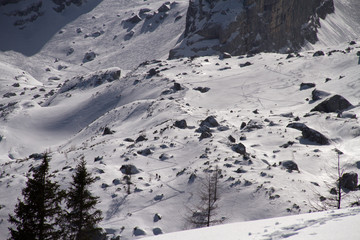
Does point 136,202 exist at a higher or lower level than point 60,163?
higher

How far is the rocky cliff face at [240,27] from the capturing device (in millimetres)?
65863

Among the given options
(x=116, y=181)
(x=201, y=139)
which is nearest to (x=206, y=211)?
(x=116, y=181)

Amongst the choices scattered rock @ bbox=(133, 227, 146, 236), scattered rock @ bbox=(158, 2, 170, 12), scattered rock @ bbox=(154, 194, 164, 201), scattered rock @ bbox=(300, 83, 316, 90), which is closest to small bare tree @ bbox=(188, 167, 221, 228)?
scattered rock @ bbox=(154, 194, 164, 201)

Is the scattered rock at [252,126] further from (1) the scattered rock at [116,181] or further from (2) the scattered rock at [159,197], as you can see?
(1) the scattered rock at [116,181]

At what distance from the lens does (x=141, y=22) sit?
90188 mm

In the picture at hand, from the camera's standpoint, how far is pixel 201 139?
992 inches

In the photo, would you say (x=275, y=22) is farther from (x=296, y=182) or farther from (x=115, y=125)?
(x=296, y=182)

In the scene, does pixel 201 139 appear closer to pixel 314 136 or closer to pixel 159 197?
pixel 159 197

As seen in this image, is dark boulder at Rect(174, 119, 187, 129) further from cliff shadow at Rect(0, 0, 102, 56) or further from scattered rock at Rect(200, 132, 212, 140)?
cliff shadow at Rect(0, 0, 102, 56)

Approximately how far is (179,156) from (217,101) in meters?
15.4

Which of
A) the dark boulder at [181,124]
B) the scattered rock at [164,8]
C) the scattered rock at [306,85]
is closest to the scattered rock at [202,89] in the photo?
the scattered rock at [306,85]

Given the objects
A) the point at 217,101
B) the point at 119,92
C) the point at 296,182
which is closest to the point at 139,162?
the point at 296,182

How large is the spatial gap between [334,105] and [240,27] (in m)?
40.7

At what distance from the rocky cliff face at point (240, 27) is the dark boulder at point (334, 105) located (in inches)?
1411
